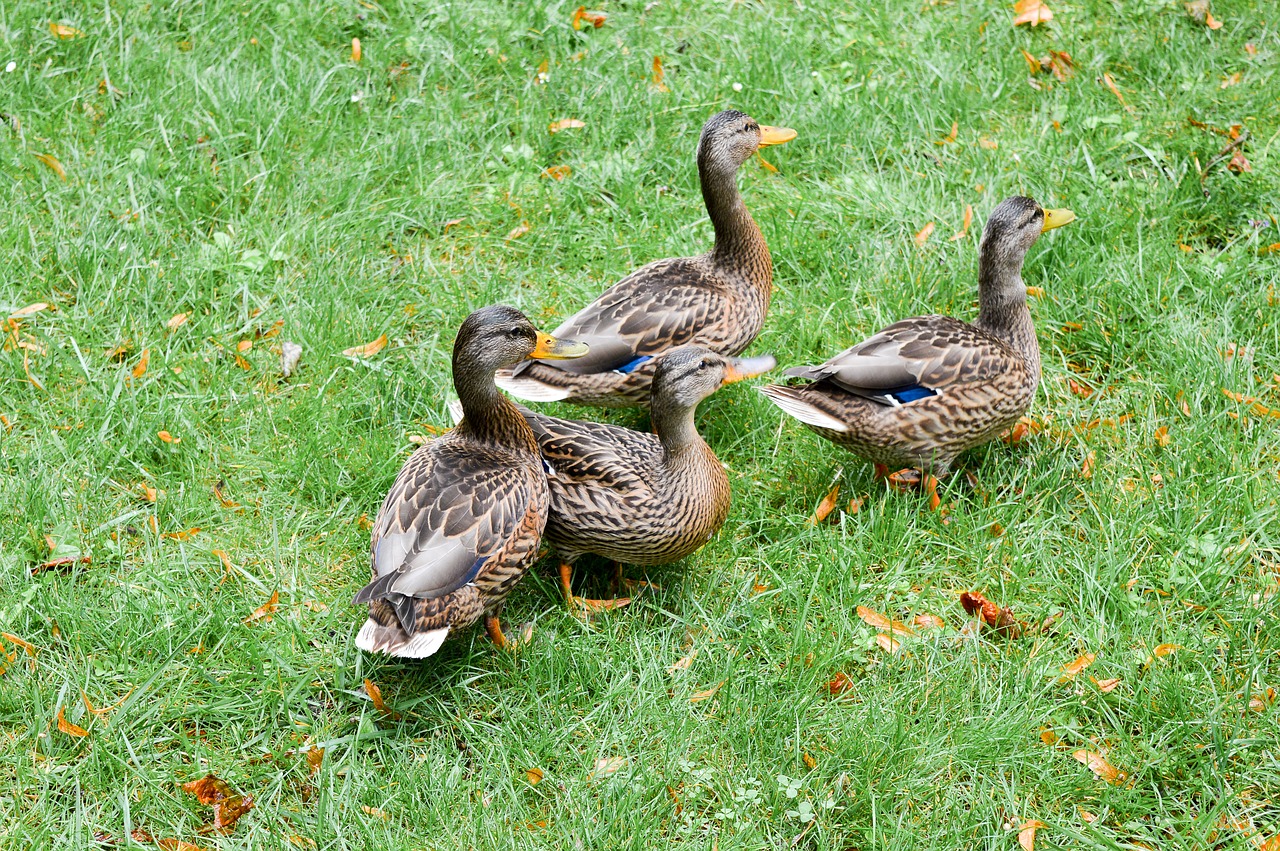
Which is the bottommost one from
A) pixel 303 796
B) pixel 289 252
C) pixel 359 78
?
pixel 303 796

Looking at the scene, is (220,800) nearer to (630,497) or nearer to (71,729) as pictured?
(71,729)

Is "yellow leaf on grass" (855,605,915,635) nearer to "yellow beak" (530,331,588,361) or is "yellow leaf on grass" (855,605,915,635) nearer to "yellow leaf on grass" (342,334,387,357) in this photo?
"yellow beak" (530,331,588,361)

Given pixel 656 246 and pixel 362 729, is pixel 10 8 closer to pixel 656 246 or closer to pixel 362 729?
pixel 656 246

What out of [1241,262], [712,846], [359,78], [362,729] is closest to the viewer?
[712,846]

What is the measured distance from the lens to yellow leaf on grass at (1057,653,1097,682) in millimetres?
3781

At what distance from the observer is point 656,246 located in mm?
5543

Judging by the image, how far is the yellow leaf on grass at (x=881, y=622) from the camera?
3.97 meters

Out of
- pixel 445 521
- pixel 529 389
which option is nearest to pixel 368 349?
pixel 529 389

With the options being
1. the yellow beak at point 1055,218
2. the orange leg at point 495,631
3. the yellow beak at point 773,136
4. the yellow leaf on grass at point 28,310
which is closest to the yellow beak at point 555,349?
the orange leg at point 495,631

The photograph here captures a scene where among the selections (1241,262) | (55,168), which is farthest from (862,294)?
(55,168)

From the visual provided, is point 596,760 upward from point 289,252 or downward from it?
downward

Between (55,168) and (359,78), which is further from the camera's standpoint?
(359,78)

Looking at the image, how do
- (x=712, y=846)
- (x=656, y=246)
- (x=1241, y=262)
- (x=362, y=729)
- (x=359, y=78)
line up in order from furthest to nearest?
1. (x=359, y=78)
2. (x=656, y=246)
3. (x=1241, y=262)
4. (x=362, y=729)
5. (x=712, y=846)

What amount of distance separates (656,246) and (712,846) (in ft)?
9.94
